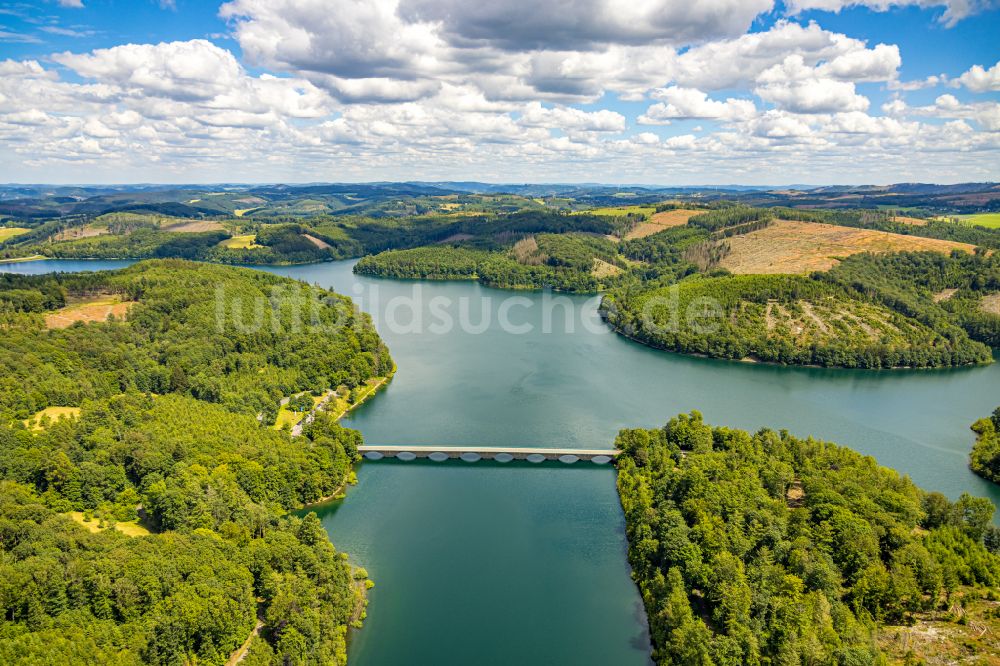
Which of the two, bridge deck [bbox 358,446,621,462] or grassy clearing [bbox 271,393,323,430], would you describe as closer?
bridge deck [bbox 358,446,621,462]

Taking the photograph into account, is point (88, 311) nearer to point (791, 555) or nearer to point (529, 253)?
point (791, 555)

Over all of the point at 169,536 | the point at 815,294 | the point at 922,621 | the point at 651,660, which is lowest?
the point at 651,660

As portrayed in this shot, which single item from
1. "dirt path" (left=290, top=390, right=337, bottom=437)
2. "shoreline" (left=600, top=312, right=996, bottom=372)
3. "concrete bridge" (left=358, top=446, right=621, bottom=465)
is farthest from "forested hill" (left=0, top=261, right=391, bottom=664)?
"shoreline" (left=600, top=312, right=996, bottom=372)

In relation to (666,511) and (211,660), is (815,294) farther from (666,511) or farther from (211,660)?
(211,660)

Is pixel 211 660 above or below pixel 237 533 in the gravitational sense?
below

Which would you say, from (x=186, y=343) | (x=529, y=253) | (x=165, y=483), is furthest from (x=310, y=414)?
(x=529, y=253)

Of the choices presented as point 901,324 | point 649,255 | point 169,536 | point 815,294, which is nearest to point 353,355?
point 169,536

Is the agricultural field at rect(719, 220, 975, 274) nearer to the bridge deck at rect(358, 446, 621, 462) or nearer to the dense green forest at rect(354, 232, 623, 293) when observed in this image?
the dense green forest at rect(354, 232, 623, 293)
